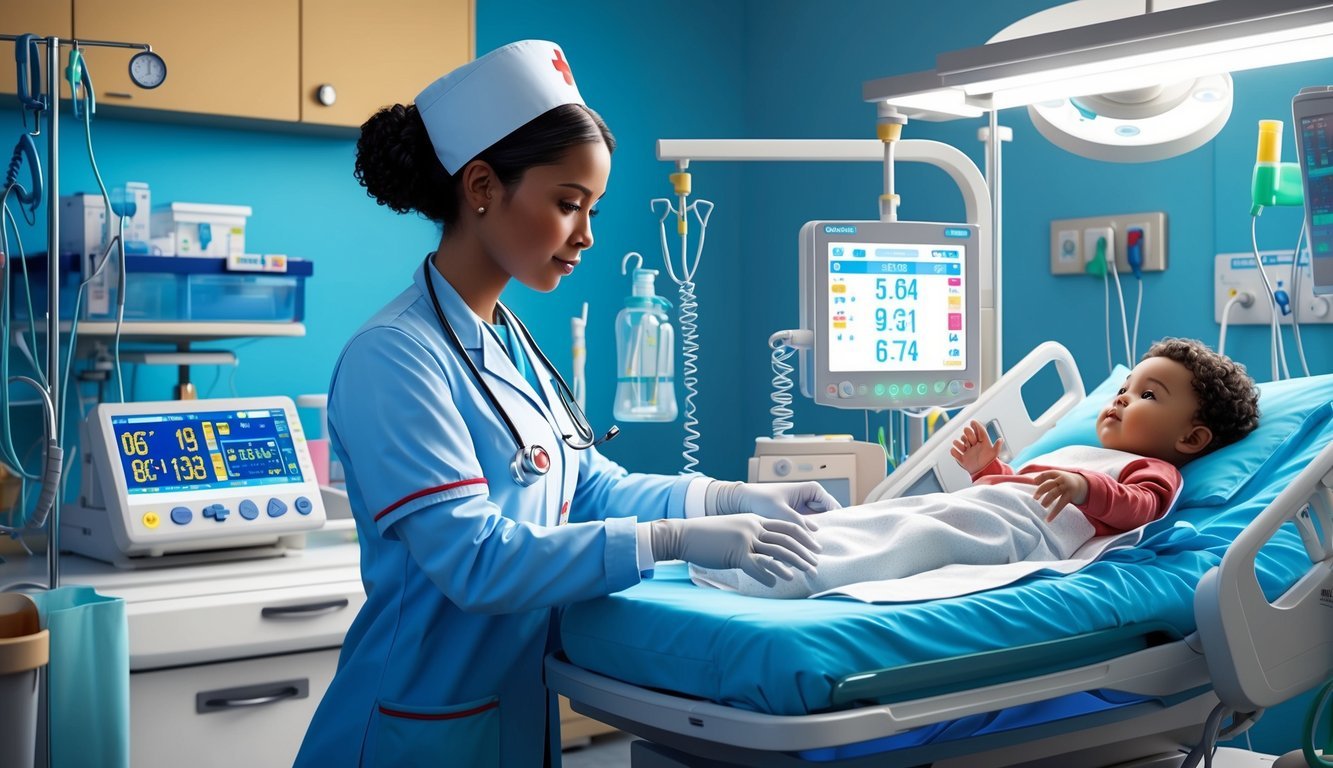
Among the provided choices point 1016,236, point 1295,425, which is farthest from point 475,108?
point 1016,236

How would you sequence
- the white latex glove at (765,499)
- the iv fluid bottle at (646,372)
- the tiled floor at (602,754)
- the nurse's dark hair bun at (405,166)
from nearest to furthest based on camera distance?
the nurse's dark hair bun at (405,166), the white latex glove at (765,499), the iv fluid bottle at (646,372), the tiled floor at (602,754)

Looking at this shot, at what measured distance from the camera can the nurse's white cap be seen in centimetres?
158

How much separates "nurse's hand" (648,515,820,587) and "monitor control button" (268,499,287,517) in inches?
51.3

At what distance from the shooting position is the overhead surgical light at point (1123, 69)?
1.71m

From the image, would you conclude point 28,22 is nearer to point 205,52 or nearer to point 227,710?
point 205,52

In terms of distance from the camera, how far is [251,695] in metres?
2.33

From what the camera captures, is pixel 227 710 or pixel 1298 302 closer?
pixel 227 710

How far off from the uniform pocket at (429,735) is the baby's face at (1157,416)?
3.91ft

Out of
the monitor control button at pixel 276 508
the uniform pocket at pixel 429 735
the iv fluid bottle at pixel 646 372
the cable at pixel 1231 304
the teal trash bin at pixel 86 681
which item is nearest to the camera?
the uniform pocket at pixel 429 735

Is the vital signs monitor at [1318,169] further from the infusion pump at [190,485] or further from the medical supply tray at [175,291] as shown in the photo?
the medical supply tray at [175,291]

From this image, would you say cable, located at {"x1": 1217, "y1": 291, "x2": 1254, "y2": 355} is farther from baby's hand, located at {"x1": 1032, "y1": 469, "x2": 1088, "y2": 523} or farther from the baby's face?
baby's hand, located at {"x1": 1032, "y1": 469, "x2": 1088, "y2": 523}

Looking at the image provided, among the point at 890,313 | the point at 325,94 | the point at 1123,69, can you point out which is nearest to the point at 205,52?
the point at 325,94

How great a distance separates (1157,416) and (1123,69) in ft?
1.86

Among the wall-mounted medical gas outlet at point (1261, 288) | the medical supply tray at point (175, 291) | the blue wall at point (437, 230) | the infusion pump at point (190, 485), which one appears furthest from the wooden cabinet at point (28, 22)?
the wall-mounted medical gas outlet at point (1261, 288)
